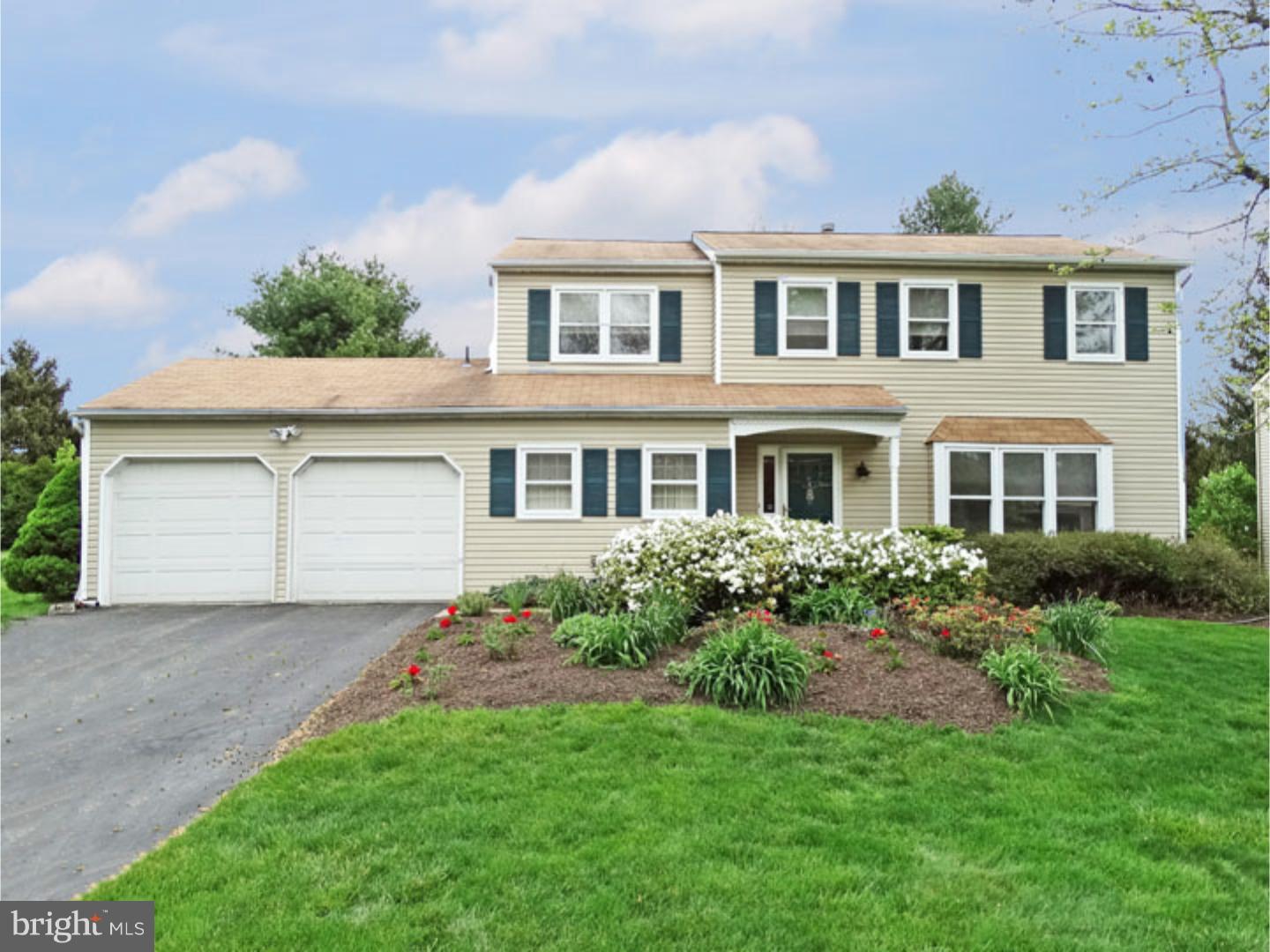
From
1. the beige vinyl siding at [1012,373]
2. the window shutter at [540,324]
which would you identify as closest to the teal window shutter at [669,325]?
the beige vinyl siding at [1012,373]

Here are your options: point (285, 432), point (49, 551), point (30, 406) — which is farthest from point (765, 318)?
point (30, 406)

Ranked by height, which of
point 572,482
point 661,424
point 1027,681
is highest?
point 661,424

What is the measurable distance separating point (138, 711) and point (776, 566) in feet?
19.3

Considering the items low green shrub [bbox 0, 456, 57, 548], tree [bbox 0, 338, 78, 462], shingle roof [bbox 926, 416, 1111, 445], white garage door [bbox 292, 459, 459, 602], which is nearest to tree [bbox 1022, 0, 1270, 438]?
shingle roof [bbox 926, 416, 1111, 445]

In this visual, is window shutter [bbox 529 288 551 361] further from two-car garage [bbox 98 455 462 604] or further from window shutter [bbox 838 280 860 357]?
window shutter [bbox 838 280 860 357]

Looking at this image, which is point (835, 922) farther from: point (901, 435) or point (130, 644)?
point (901, 435)

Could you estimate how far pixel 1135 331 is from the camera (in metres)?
13.3

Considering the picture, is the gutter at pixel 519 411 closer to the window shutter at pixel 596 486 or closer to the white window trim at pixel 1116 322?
the window shutter at pixel 596 486

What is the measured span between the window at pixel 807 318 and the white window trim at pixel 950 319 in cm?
116

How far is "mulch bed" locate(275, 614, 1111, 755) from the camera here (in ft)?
17.8

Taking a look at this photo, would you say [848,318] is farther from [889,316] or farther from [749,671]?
[749,671]

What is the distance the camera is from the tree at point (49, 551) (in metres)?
11.9

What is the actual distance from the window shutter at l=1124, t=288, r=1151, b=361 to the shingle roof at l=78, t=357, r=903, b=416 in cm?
441

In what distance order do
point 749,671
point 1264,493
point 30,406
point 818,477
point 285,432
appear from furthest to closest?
point 30,406
point 1264,493
point 818,477
point 285,432
point 749,671
